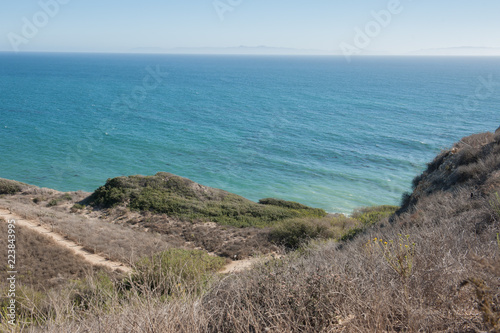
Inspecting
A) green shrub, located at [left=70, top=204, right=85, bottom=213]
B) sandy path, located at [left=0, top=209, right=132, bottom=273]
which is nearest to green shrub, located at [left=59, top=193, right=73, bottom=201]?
green shrub, located at [left=70, top=204, right=85, bottom=213]

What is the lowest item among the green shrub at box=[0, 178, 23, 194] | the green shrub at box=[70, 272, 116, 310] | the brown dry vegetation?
the green shrub at box=[0, 178, 23, 194]

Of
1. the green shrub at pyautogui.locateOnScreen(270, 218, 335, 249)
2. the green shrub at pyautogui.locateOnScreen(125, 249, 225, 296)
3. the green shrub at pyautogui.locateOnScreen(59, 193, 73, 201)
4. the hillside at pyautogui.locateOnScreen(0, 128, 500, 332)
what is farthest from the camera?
the green shrub at pyautogui.locateOnScreen(59, 193, 73, 201)

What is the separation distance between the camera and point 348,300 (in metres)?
4.11

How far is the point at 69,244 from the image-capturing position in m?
15.2

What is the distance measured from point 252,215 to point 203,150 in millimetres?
22699

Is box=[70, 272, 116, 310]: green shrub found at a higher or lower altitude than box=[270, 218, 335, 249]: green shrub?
higher

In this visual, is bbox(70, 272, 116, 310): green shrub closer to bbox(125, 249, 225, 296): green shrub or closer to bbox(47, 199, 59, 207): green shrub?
bbox(125, 249, 225, 296): green shrub

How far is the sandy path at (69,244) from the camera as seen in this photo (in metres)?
13.5

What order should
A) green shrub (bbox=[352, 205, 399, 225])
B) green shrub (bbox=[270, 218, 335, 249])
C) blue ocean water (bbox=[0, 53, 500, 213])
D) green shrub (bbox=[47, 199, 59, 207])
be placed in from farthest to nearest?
blue ocean water (bbox=[0, 53, 500, 213]) < green shrub (bbox=[47, 199, 59, 207]) < green shrub (bbox=[270, 218, 335, 249]) < green shrub (bbox=[352, 205, 399, 225])

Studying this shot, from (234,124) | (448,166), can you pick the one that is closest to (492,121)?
(234,124)

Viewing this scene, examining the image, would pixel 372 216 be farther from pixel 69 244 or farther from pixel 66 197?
pixel 66 197

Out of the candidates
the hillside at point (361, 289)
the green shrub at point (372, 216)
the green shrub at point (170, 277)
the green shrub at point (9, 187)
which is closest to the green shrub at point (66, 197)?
the green shrub at point (9, 187)

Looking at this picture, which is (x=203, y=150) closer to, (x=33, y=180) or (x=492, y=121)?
(x=33, y=180)

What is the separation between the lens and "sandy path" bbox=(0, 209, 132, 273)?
13.5 metres
